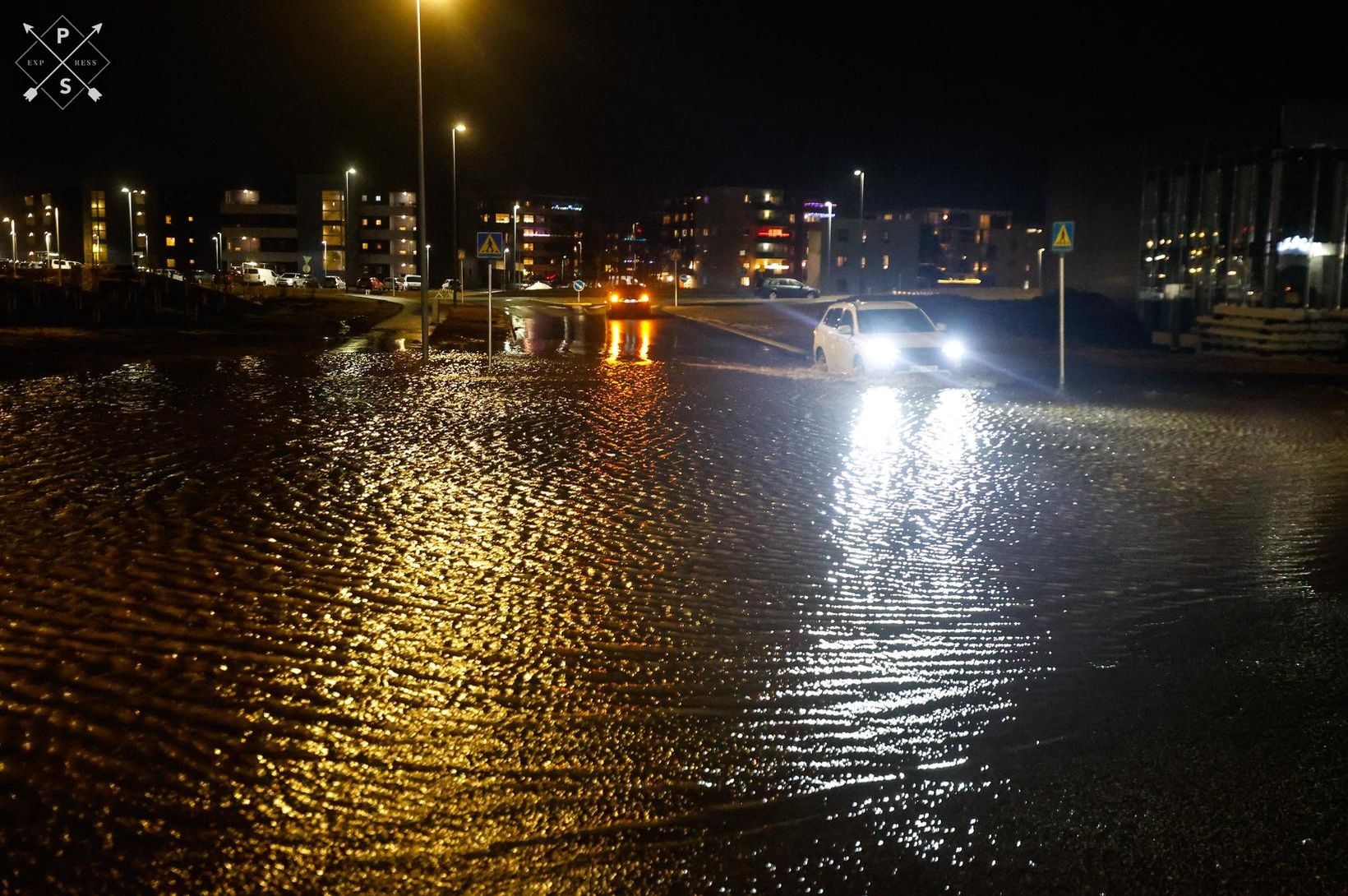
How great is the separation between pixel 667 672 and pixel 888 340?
17.2 meters

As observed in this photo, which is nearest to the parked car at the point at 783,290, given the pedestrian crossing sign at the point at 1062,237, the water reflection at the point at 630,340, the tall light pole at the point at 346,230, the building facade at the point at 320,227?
the water reflection at the point at 630,340

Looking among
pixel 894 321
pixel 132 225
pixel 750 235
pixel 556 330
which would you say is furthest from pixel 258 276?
pixel 750 235

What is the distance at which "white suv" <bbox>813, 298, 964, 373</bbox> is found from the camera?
2262 centimetres

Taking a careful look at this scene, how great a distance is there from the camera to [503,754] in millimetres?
5133

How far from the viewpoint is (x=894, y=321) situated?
23.5 m

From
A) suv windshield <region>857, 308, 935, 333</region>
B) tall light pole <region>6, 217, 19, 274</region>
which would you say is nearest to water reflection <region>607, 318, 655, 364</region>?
suv windshield <region>857, 308, 935, 333</region>

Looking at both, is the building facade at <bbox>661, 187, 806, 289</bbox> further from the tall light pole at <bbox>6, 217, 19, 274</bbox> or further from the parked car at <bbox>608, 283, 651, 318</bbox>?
the parked car at <bbox>608, 283, 651, 318</bbox>

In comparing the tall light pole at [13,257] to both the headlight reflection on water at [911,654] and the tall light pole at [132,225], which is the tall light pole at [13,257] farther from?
the headlight reflection on water at [911,654]

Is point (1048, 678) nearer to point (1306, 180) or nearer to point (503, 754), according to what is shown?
point (503, 754)

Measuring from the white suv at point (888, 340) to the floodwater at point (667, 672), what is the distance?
9228mm

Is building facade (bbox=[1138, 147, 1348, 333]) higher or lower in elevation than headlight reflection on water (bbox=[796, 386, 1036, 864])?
higher

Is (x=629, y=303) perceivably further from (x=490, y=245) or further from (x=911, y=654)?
(x=911, y=654)

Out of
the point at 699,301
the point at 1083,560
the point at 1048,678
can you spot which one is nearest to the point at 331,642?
the point at 1048,678

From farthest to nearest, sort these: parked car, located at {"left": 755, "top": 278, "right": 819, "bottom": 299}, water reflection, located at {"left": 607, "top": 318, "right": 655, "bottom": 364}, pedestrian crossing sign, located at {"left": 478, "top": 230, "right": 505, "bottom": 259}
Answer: parked car, located at {"left": 755, "top": 278, "right": 819, "bottom": 299} → water reflection, located at {"left": 607, "top": 318, "right": 655, "bottom": 364} → pedestrian crossing sign, located at {"left": 478, "top": 230, "right": 505, "bottom": 259}
